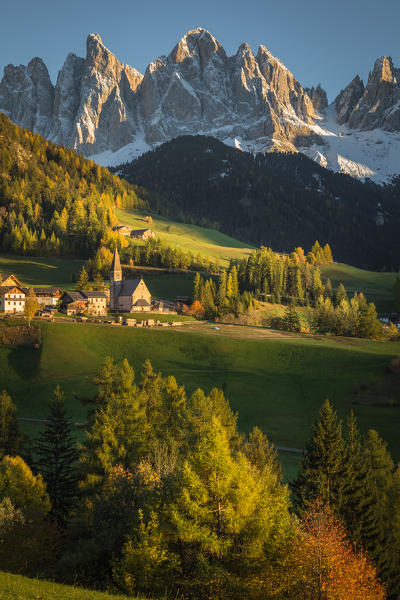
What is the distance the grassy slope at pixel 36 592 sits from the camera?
18.1 metres

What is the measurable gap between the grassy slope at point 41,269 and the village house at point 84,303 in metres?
27.2

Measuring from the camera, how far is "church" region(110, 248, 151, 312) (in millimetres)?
125562

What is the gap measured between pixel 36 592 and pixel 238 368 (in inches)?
2607

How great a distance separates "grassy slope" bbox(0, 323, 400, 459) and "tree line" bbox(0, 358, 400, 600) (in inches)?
794

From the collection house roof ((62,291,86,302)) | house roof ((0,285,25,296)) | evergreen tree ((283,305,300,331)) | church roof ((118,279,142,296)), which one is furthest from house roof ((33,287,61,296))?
evergreen tree ((283,305,300,331))

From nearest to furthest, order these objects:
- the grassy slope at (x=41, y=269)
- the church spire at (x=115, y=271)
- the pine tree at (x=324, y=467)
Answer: the pine tree at (x=324, y=467) < the church spire at (x=115, y=271) < the grassy slope at (x=41, y=269)

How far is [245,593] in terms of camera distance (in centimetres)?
2264

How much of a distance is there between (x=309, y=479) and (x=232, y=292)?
107m

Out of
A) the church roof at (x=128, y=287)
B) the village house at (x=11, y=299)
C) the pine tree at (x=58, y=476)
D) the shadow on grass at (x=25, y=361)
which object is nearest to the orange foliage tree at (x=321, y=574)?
Result: the pine tree at (x=58, y=476)

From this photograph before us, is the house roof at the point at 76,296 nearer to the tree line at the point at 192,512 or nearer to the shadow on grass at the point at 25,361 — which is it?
the shadow on grass at the point at 25,361

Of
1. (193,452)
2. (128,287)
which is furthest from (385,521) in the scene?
(128,287)

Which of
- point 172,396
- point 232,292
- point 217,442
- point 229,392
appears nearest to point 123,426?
point 172,396

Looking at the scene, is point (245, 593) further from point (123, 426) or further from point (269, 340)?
point (269, 340)

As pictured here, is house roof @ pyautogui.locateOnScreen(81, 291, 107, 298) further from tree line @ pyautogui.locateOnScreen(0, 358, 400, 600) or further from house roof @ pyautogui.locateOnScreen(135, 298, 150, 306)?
tree line @ pyautogui.locateOnScreen(0, 358, 400, 600)
